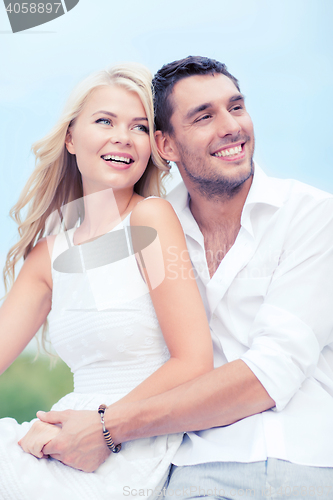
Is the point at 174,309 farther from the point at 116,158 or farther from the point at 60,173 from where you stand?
the point at 60,173

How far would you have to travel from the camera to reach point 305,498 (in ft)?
3.83

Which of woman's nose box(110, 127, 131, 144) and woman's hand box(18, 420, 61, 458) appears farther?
woman's nose box(110, 127, 131, 144)

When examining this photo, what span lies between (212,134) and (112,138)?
42 centimetres

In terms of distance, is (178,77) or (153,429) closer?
(153,429)

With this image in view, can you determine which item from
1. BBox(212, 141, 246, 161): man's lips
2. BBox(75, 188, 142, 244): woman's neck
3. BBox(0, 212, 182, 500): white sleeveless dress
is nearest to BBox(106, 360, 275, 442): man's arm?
BBox(0, 212, 182, 500): white sleeveless dress

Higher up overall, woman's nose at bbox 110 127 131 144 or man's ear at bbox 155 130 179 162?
woman's nose at bbox 110 127 131 144

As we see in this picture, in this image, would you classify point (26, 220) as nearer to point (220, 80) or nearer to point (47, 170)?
point (47, 170)

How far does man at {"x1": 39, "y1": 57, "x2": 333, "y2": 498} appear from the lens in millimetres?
1264

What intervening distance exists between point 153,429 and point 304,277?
684 millimetres

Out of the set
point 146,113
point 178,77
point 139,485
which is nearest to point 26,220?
point 146,113

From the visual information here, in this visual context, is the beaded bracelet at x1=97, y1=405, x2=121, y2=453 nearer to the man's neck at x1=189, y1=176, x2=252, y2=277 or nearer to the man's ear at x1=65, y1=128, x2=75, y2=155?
the man's neck at x1=189, y1=176, x2=252, y2=277

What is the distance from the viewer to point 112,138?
66.2 inches

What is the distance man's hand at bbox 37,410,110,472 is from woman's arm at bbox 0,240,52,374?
0.56 metres

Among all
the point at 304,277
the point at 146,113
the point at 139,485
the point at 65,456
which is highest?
the point at 146,113
